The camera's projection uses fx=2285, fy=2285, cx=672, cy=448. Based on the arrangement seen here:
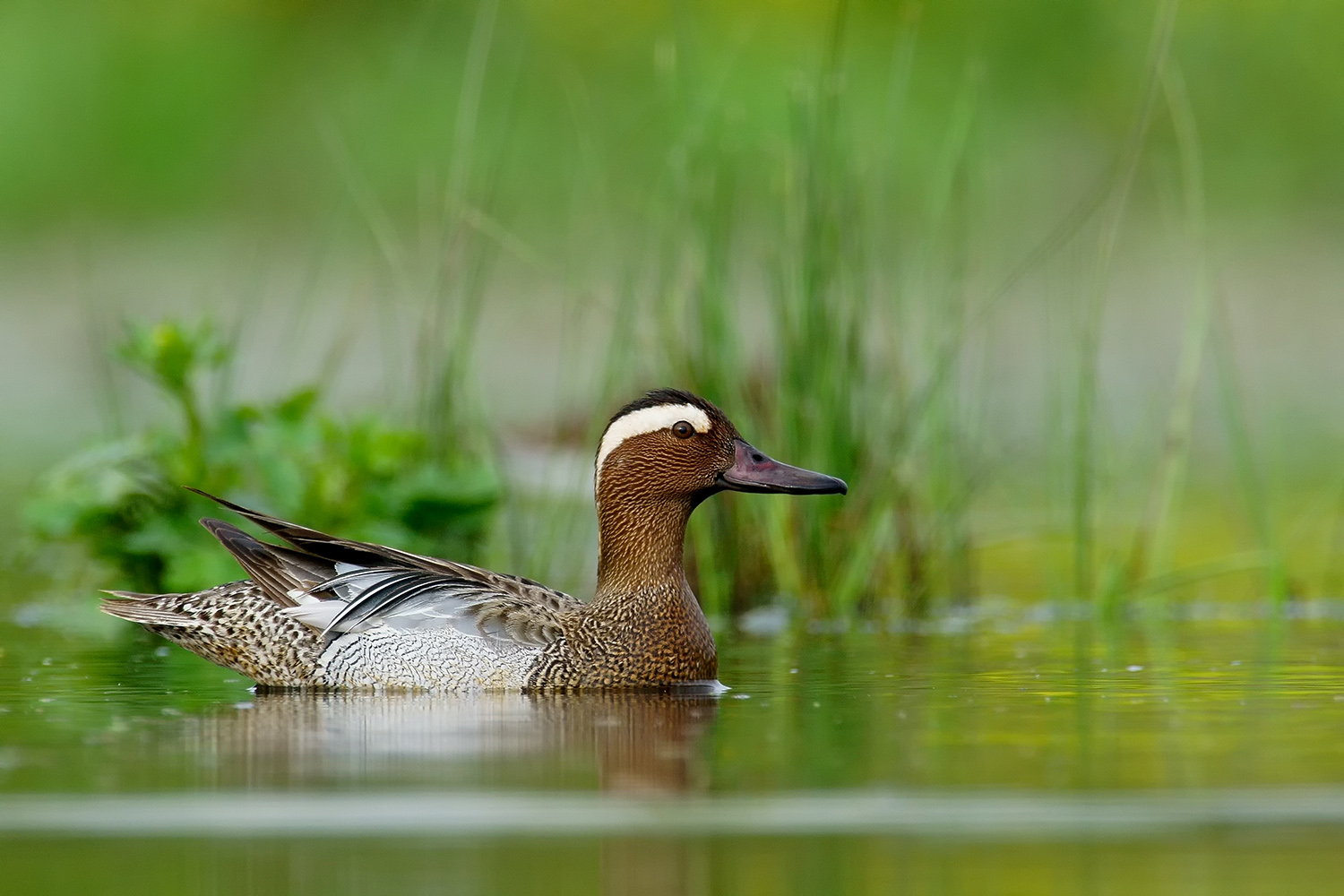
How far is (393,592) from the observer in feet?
25.0

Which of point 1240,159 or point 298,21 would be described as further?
point 298,21

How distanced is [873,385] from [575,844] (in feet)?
17.8

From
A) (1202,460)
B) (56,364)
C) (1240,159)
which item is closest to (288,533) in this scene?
(1202,460)

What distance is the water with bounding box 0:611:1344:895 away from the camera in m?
4.38

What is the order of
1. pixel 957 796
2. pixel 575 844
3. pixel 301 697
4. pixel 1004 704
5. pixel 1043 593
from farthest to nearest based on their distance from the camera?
pixel 1043 593 < pixel 301 697 < pixel 1004 704 < pixel 957 796 < pixel 575 844

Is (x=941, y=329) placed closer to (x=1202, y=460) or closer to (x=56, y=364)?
(x=1202, y=460)

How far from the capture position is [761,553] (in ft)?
32.3

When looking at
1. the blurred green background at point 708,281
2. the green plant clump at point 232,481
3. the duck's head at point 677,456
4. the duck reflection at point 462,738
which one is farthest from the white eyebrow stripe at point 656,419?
the green plant clump at point 232,481

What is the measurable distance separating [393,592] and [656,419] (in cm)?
110

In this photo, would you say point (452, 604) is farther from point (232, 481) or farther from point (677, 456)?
point (232, 481)

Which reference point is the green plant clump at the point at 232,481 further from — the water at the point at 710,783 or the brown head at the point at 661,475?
the water at the point at 710,783

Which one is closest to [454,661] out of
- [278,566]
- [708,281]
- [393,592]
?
[393,592]

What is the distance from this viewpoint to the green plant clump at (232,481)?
370 inches

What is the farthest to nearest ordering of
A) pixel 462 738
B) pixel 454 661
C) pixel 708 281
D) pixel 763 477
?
pixel 708 281
pixel 763 477
pixel 454 661
pixel 462 738
